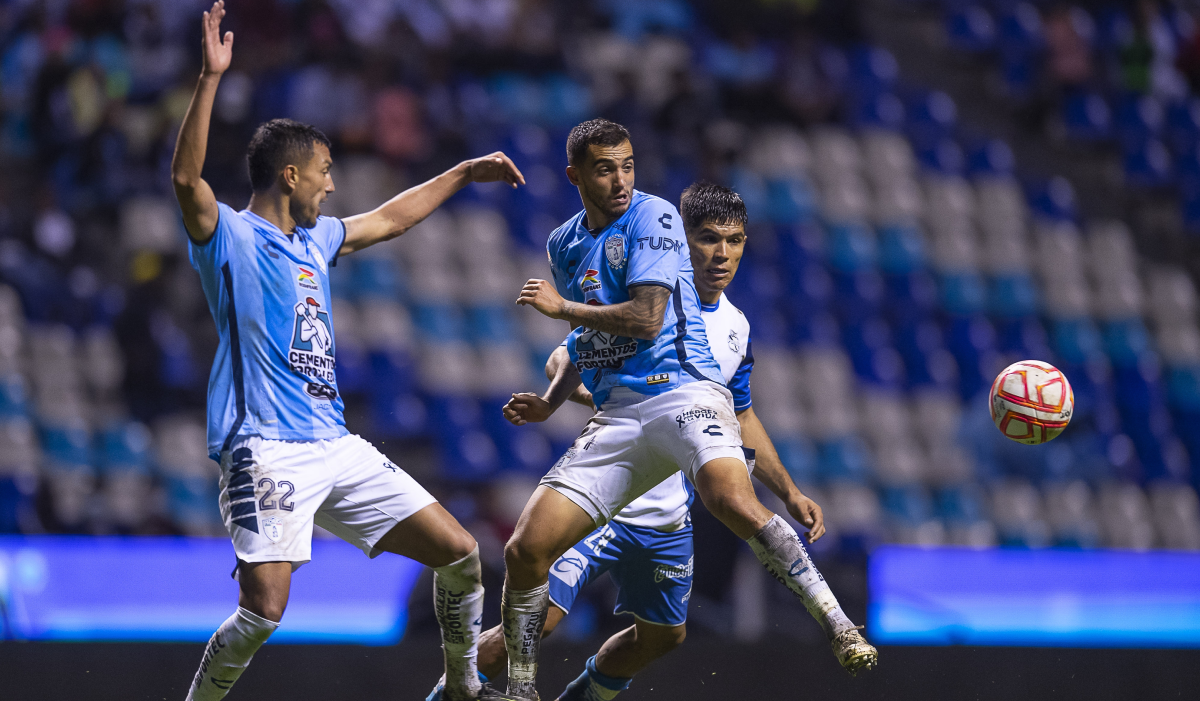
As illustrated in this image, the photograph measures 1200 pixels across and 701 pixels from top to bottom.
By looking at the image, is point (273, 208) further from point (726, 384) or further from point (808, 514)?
point (808, 514)

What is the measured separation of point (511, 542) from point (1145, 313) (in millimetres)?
9978

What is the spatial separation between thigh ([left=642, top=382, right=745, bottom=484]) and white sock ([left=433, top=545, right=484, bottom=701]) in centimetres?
85

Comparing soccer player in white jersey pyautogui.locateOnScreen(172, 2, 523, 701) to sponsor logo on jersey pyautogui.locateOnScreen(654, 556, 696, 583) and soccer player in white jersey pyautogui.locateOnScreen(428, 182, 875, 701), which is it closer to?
soccer player in white jersey pyautogui.locateOnScreen(428, 182, 875, 701)

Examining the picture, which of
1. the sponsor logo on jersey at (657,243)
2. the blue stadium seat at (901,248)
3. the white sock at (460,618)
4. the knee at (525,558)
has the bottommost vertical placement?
the white sock at (460,618)

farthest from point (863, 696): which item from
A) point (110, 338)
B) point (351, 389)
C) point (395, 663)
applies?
point (110, 338)

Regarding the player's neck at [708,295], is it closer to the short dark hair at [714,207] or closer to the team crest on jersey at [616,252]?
the short dark hair at [714,207]

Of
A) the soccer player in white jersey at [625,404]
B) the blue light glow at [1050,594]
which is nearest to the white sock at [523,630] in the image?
the soccer player in white jersey at [625,404]

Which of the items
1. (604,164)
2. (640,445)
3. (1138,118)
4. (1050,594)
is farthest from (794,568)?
(1138,118)

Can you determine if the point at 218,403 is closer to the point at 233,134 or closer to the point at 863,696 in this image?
the point at 863,696

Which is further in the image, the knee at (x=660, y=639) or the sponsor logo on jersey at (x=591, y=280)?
the knee at (x=660, y=639)

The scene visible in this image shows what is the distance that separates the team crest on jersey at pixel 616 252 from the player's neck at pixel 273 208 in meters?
1.24

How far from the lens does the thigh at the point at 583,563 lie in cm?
496

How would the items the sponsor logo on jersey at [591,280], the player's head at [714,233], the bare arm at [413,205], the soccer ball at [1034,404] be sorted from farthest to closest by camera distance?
the soccer ball at [1034,404], the player's head at [714,233], the bare arm at [413,205], the sponsor logo on jersey at [591,280]

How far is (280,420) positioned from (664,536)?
175 centimetres
